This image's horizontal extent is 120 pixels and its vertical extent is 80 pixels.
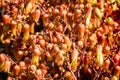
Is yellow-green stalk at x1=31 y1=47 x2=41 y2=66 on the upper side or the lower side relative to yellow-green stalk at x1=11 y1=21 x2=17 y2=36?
lower

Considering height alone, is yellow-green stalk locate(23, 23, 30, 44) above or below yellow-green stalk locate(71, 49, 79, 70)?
above

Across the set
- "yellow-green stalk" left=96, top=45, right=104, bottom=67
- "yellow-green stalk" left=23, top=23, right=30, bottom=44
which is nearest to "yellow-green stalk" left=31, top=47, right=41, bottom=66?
"yellow-green stalk" left=23, top=23, right=30, bottom=44

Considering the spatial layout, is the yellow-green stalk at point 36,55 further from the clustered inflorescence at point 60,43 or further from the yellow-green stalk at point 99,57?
the yellow-green stalk at point 99,57

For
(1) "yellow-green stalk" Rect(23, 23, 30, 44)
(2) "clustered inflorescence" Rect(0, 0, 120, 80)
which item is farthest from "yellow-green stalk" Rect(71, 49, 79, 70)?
(1) "yellow-green stalk" Rect(23, 23, 30, 44)

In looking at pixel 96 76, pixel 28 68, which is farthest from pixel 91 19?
pixel 28 68

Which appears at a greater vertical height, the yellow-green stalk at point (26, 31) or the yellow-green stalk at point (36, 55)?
the yellow-green stalk at point (26, 31)

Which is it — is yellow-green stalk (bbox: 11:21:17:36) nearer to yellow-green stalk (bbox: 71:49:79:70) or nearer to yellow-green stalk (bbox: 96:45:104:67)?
yellow-green stalk (bbox: 71:49:79:70)

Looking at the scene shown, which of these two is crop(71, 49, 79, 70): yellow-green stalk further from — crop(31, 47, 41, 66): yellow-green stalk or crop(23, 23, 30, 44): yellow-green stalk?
crop(23, 23, 30, 44): yellow-green stalk

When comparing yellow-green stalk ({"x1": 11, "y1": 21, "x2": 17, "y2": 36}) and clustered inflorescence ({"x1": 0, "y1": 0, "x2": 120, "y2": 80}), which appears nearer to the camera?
clustered inflorescence ({"x1": 0, "y1": 0, "x2": 120, "y2": 80})

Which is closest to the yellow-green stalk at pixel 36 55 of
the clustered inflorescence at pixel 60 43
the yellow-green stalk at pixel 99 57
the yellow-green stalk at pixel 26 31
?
the clustered inflorescence at pixel 60 43

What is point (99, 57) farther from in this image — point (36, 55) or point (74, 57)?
point (36, 55)

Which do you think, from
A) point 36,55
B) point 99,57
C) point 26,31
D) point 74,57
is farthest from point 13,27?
point 99,57
